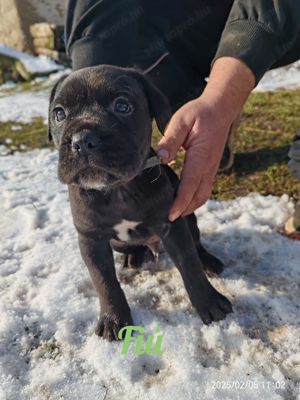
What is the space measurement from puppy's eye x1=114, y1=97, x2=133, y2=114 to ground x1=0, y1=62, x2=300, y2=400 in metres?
1.07

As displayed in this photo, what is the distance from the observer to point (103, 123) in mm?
1701

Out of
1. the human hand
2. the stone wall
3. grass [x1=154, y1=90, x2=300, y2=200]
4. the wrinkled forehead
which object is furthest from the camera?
the stone wall

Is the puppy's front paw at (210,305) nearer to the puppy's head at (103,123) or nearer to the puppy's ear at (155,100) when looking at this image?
the puppy's head at (103,123)

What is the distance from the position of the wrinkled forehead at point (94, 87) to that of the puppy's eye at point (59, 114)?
4cm

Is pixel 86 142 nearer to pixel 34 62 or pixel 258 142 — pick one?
pixel 258 142

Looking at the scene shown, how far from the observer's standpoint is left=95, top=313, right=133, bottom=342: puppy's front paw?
2111 millimetres

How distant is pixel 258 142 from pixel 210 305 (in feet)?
7.72

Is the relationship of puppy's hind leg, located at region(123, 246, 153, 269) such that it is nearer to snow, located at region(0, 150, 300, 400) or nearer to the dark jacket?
snow, located at region(0, 150, 300, 400)

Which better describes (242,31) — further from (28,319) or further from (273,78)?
(273,78)

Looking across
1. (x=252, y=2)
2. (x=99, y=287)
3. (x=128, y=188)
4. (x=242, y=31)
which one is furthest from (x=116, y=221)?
(x=252, y=2)

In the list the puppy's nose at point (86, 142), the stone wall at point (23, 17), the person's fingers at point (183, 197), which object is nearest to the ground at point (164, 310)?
the person's fingers at point (183, 197)

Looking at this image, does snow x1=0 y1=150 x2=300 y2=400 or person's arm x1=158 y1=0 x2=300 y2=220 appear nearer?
snow x1=0 y1=150 x2=300 y2=400

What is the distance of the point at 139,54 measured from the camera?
325cm

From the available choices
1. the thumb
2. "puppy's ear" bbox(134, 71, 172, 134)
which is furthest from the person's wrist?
"puppy's ear" bbox(134, 71, 172, 134)
